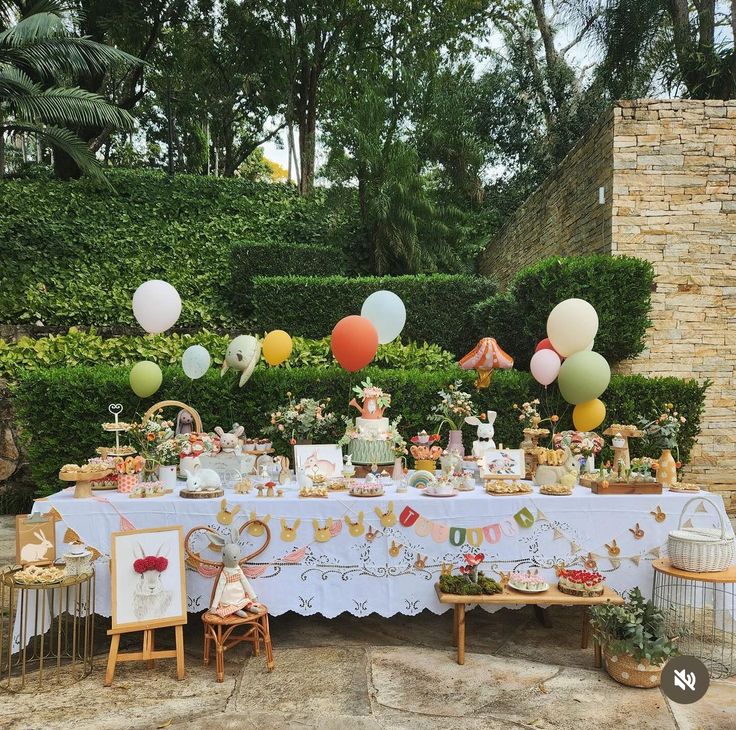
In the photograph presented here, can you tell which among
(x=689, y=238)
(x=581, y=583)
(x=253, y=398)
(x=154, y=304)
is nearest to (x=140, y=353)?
(x=253, y=398)

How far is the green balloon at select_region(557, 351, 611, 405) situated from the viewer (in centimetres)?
539

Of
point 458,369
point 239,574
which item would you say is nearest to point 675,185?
point 458,369

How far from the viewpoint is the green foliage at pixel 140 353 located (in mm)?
7340

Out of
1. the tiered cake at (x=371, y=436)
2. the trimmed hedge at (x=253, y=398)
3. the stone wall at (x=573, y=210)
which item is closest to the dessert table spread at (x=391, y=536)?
the tiered cake at (x=371, y=436)

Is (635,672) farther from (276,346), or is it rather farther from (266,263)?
(266,263)

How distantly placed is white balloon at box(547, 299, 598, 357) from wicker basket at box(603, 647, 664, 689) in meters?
2.78

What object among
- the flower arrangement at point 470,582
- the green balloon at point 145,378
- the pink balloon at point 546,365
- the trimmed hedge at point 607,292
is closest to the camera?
the flower arrangement at point 470,582

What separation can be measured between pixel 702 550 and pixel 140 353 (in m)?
6.16

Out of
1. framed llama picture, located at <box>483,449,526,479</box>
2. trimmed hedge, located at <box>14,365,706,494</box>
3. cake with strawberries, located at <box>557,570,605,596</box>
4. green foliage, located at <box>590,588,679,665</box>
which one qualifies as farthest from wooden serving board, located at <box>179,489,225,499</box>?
green foliage, located at <box>590,588,679,665</box>

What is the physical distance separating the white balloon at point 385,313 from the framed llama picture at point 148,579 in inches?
102

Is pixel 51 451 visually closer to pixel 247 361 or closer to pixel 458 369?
pixel 247 361

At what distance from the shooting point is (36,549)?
12.2ft

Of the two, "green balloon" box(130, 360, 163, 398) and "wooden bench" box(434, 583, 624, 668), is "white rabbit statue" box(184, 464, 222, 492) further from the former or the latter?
"green balloon" box(130, 360, 163, 398)

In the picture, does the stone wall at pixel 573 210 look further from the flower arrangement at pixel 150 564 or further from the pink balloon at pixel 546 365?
the flower arrangement at pixel 150 564
